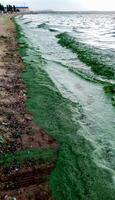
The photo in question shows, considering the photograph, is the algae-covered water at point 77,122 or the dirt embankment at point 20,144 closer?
the dirt embankment at point 20,144

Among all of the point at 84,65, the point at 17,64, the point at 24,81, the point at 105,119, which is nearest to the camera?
the point at 105,119

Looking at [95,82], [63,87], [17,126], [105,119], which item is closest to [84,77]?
[95,82]

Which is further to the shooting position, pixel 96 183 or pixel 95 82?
pixel 95 82

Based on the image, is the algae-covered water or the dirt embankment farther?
the algae-covered water

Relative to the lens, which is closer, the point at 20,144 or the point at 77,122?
the point at 20,144

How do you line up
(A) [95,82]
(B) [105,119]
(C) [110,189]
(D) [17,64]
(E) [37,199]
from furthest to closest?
1. (D) [17,64]
2. (A) [95,82]
3. (B) [105,119]
4. (C) [110,189]
5. (E) [37,199]

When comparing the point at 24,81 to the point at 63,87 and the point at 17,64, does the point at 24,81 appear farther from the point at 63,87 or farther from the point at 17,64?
the point at 17,64

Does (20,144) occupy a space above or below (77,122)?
above
